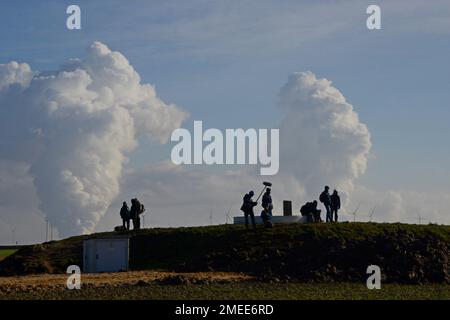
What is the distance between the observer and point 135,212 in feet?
194

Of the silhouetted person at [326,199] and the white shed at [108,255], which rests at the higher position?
the silhouetted person at [326,199]

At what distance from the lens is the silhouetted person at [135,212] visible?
2301 inches

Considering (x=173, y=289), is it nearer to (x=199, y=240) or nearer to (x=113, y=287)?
(x=113, y=287)

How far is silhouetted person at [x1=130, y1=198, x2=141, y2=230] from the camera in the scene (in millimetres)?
58438

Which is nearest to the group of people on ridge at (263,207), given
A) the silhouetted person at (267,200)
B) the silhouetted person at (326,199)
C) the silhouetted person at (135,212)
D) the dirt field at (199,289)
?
the silhouetted person at (267,200)

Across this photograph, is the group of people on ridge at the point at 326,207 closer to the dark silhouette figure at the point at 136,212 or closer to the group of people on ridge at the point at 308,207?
the group of people on ridge at the point at 308,207

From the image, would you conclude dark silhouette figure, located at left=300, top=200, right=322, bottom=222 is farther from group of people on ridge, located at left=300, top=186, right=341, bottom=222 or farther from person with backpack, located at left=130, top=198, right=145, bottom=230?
person with backpack, located at left=130, top=198, right=145, bottom=230

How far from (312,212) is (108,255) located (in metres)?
15.7

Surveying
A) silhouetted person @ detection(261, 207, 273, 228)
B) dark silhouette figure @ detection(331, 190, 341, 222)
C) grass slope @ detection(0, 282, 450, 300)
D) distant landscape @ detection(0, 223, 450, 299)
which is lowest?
grass slope @ detection(0, 282, 450, 300)

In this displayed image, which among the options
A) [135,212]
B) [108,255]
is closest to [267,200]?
[108,255]

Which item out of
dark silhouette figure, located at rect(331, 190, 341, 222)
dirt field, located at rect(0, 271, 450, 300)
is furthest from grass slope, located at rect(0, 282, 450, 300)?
dark silhouette figure, located at rect(331, 190, 341, 222)

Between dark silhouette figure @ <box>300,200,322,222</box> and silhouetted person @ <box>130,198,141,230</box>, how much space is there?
36.4 ft

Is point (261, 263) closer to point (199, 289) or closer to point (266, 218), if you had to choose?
point (266, 218)

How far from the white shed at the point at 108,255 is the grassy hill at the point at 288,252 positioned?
78.5 inches
